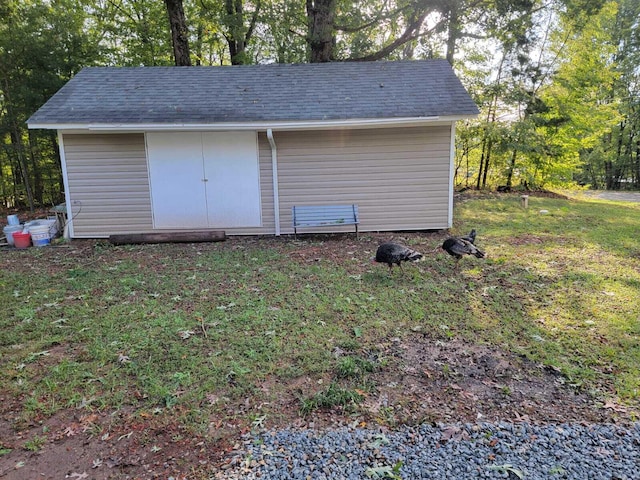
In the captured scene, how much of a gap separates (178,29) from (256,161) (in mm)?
5928

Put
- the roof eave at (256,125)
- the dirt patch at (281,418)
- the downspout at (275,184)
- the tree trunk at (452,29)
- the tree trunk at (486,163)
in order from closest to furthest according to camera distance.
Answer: the dirt patch at (281,418)
the roof eave at (256,125)
the downspout at (275,184)
the tree trunk at (452,29)
the tree trunk at (486,163)

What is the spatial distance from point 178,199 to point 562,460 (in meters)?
7.06

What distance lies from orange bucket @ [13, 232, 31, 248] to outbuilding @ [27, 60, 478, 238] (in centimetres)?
68

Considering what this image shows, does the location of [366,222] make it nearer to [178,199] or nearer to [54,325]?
[178,199]

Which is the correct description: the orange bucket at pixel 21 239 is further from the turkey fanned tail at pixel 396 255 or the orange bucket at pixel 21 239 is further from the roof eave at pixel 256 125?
the turkey fanned tail at pixel 396 255

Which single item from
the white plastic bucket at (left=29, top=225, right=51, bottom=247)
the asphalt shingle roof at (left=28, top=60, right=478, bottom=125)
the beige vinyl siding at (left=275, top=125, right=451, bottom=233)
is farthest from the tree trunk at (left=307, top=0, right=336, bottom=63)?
the white plastic bucket at (left=29, top=225, right=51, bottom=247)

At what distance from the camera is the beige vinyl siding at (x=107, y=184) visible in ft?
24.1

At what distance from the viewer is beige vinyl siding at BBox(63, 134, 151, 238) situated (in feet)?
24.1

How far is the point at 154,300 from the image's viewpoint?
14.7 feet

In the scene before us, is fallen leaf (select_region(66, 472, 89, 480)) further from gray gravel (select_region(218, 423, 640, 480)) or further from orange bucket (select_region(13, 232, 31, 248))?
orange bucket (select_region(13, 232, 31, 248))

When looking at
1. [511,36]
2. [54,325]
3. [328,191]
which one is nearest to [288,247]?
[328,191]

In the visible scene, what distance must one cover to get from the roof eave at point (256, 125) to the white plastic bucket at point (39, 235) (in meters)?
1.75

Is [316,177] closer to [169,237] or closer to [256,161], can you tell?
[256,161]

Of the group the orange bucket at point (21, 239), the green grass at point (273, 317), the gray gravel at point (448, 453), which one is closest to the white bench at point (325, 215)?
the green grass at point (273, 317)
